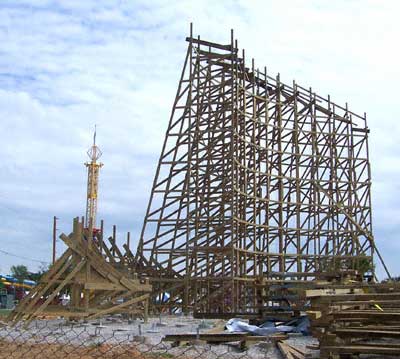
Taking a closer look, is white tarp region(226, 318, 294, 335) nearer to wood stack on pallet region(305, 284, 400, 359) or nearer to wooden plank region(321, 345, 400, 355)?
wood stack on pallet region(305, 284, 400, 359)

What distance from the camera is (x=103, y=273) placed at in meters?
20.7

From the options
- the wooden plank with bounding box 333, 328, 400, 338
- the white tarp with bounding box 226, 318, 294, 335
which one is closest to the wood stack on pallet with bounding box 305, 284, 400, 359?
the wooden plank with bounding box 333, 328, 400, 338

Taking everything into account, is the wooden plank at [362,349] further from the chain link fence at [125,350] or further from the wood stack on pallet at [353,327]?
the chain link fence at [125,350]

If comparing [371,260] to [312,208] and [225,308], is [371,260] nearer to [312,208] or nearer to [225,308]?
[312,208]

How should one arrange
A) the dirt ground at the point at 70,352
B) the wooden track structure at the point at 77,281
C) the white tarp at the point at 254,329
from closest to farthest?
the dirt ground at the point at 70,352
the white tarp at the point at 254,329
the wooden track structure at the point at 77,281

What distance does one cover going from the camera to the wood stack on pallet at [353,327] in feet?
30.0

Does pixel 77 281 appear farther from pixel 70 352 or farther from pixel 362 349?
pixel 362 349

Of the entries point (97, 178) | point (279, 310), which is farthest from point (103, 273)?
point (97, 178)

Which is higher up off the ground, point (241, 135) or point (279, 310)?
point (241, 135)

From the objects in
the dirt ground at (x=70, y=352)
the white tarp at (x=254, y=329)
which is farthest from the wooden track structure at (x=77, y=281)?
the dirt ground at (x=70, y=352)

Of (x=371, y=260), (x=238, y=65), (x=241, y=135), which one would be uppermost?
(x=238, y=65)

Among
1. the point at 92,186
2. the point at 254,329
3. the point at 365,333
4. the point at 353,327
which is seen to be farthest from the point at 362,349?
the point at 92,186

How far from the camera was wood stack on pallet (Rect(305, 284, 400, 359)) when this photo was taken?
9.14 metres

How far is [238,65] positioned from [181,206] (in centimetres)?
740
